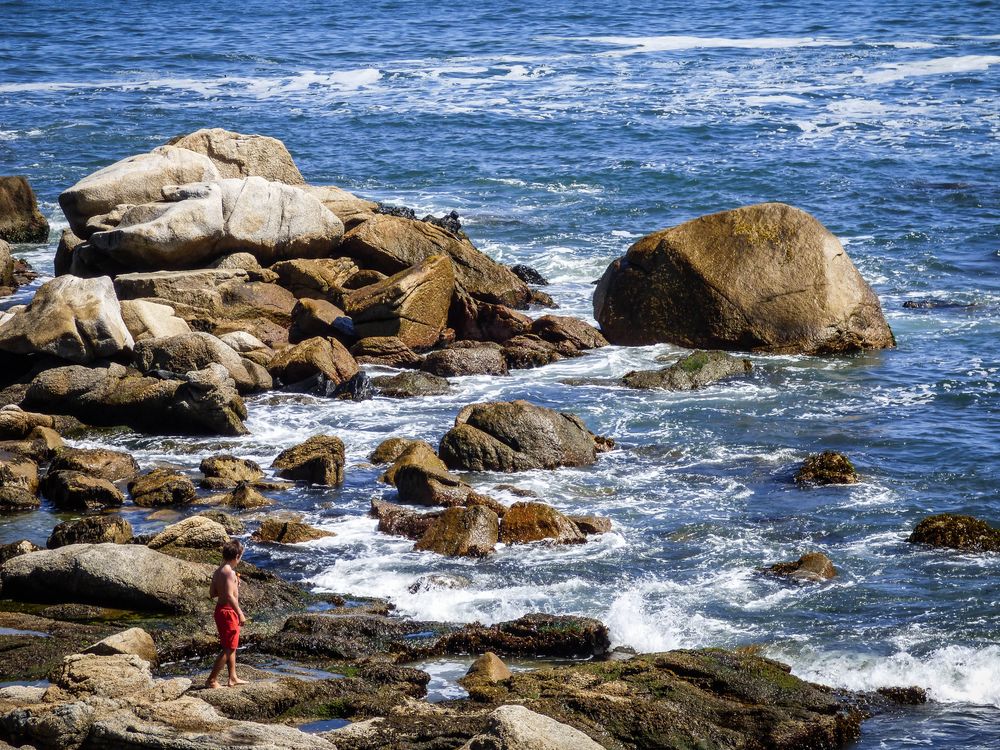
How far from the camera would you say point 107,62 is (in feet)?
188

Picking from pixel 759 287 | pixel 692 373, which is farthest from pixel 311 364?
pixel 759 287

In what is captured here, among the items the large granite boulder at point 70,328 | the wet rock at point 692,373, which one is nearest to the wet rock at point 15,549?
the large granite boulder at point 70,328

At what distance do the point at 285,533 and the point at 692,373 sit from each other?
8726 mm

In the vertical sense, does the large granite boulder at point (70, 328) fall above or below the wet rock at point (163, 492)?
above

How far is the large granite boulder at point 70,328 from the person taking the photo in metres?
20.7

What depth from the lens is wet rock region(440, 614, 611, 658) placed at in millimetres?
12609

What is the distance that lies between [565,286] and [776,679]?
16929mm

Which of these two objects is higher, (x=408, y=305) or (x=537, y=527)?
(x=408, y=305)

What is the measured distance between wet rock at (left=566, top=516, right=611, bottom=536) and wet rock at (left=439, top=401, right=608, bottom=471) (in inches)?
93.1

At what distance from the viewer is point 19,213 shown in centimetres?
3119

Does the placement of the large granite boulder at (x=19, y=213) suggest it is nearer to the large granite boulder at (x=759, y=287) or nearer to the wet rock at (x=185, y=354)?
the wet rock at (x=185, y=354)

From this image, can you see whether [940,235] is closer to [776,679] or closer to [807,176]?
[807,176]

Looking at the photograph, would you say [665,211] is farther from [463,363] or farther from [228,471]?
[228,471]

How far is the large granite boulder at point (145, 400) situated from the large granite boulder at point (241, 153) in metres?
8.75
